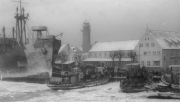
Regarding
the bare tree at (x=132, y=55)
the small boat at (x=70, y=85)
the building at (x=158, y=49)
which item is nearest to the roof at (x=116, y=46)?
the bare tree at (x=132, y=55)

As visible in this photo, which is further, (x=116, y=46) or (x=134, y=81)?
(x=116, y=46)

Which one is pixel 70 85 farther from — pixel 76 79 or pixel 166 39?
pixel 166 39

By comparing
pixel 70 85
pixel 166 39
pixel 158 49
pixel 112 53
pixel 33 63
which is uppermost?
pixel 166 39

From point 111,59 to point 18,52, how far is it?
17.0 metres

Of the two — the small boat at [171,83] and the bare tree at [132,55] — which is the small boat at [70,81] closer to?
the small boat at [171,83]

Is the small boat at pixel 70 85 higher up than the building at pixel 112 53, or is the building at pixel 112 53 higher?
the building at pixel 112 53

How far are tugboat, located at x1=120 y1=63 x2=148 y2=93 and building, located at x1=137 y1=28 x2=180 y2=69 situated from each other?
10191 millimetres

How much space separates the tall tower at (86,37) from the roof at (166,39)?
2538cm

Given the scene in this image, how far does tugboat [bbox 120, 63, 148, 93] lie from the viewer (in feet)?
92.6

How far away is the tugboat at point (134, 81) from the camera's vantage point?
2822 cm

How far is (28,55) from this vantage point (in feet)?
139

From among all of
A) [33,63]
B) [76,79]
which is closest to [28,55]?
[33,63]

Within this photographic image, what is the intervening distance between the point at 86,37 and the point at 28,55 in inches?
1096

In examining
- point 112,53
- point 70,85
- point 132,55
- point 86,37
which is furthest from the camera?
point 86,37
